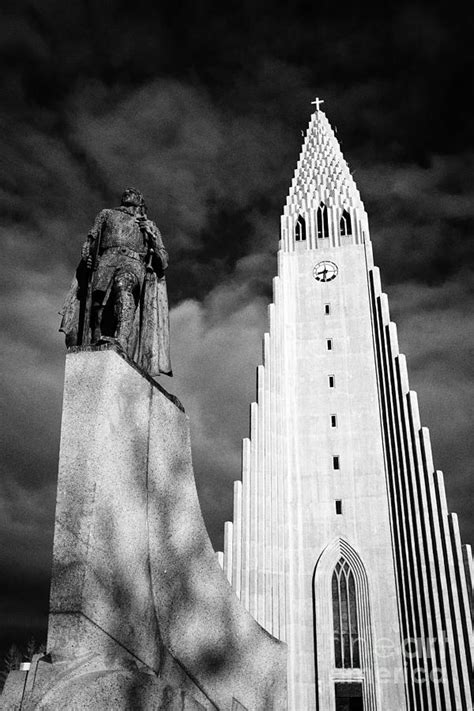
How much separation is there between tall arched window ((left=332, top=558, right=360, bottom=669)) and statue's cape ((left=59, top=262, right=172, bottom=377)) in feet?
86.0

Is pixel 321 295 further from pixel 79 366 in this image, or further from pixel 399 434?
pixel 79 366

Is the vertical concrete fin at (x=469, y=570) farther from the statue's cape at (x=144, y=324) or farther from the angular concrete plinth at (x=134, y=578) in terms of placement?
the statue's cape at (x=144, y=324)

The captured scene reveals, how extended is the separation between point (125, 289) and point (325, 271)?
108ft

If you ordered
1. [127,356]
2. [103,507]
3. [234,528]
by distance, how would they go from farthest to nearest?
[234,528]
[127,356]
[103,507]

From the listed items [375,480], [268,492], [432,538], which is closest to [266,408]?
[268,492]

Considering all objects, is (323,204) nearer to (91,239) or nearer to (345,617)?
(345,617)

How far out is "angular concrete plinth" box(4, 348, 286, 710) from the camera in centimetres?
459

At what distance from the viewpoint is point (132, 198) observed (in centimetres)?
730

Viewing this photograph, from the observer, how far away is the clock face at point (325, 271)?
38406 mm

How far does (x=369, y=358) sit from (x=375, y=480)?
259 inches

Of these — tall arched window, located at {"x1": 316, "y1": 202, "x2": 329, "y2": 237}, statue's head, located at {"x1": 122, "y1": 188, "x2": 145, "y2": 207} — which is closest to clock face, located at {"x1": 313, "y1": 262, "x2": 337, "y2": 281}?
tall arched window, located at {"x1": 316, "y1": 202, "x2": 329, "y2": 237}

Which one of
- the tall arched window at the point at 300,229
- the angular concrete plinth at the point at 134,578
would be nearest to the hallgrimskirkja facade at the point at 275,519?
the angular concrete plinth at the point at 134,578

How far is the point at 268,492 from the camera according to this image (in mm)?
32219

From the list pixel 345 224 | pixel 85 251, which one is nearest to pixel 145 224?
pixel 85 251
